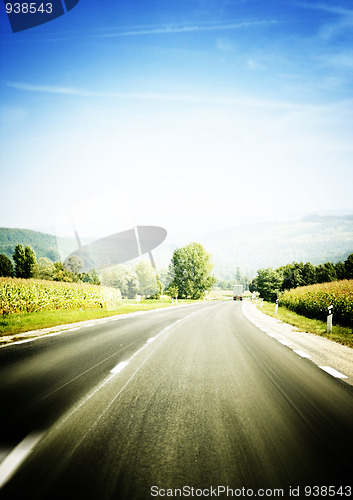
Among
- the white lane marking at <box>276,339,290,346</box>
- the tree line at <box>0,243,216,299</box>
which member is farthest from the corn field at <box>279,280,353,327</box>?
the tree line at <box>0,243,216,299</box>

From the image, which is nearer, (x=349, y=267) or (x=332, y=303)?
(x=332, y=303)

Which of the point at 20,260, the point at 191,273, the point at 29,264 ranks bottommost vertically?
the point at 191,273

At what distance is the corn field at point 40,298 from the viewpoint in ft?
49.9

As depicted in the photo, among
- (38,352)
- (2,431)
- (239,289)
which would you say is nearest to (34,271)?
(239,289)

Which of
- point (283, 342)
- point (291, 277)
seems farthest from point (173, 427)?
point (291, 277)

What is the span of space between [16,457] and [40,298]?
16241 mm

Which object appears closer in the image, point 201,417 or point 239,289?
point 201,417

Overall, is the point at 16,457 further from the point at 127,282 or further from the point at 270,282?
the point at 127,282

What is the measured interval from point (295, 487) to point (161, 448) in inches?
47.2

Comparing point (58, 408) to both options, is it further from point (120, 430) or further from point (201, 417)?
point (201, 417)

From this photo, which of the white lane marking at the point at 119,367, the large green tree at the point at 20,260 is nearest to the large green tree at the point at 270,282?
the large green tree at the point at 20,260

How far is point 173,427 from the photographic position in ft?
10.3

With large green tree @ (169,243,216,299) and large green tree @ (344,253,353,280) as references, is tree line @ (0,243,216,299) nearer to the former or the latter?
large green tree @ (169,243,216,299)

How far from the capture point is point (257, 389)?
14.4ft
